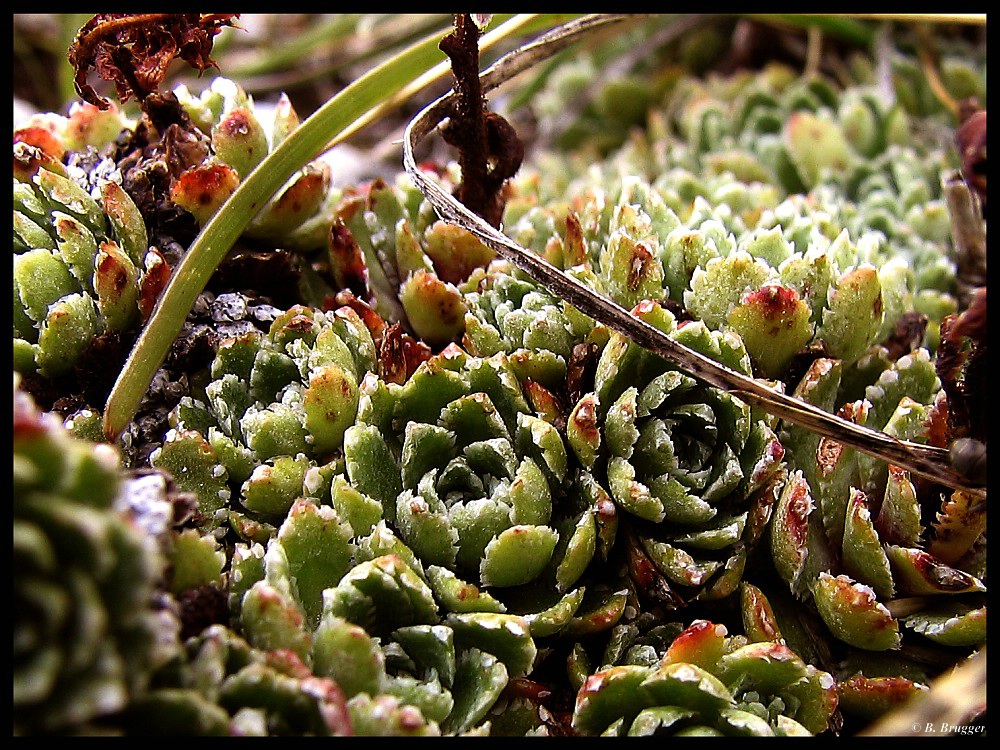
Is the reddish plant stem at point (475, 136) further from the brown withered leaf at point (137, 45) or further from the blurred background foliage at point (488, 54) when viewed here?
the blurred background foliage at point (488, 54)

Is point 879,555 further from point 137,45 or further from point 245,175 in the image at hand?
point 137,45

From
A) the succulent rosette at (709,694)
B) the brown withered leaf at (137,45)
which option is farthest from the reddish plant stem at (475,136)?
the succulent rosette at (709,694)

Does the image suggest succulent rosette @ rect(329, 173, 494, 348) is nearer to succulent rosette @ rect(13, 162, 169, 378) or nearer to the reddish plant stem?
the reddish plant stem

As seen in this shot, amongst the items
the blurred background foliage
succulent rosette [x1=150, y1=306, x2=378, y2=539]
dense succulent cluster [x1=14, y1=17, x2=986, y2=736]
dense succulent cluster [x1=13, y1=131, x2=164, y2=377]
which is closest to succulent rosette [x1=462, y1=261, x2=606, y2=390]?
dense succulent cluster [x1=14, y1=17, x2=986, y2=736]

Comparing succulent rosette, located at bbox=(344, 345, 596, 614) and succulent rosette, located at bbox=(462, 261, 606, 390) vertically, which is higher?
succulent rosette, located at bbox=(462, 261, 606, 390)

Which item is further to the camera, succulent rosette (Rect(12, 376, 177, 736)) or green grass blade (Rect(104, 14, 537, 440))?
green grass blade (Rect(104, 14, 537, 440))

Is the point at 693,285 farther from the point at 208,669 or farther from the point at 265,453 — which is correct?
the point at 208,669

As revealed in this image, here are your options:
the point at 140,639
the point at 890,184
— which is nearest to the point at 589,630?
the point at 140,639

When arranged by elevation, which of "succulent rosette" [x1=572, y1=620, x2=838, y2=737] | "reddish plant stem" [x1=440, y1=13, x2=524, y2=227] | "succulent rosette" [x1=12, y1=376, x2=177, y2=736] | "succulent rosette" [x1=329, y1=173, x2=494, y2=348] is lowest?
"succulent rosette" [x1=572, y1=620, x2=838, y2=737]
